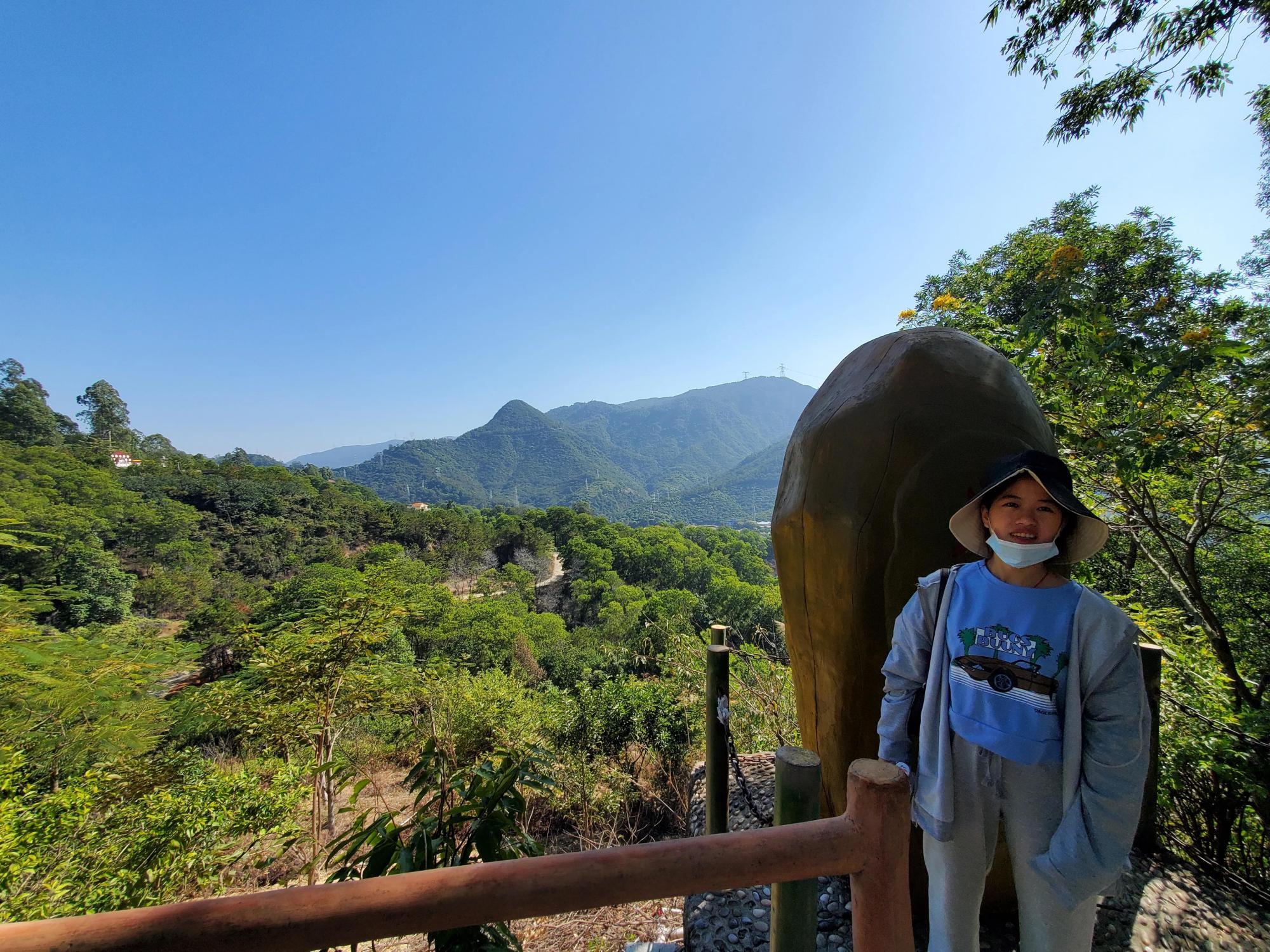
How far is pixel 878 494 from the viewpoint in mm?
1883

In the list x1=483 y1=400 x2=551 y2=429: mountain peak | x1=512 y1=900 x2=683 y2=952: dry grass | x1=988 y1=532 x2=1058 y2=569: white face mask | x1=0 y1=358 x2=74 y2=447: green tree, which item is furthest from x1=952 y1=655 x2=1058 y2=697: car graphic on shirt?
x1=483 y1=400 x2=551 y2=429: mountain peak

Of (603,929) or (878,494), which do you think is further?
(603,929)

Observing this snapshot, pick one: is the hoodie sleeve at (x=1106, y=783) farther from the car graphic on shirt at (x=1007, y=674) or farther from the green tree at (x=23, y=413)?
the green tree at (x=23, y=413)

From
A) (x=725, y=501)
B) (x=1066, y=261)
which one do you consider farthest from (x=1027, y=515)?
(x=725, y=501)

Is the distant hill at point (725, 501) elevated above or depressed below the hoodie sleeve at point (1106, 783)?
above

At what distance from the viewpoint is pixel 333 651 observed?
5.75m

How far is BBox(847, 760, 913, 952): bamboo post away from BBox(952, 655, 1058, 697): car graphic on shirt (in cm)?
43

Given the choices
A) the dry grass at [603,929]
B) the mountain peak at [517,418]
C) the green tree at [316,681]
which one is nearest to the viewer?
the dry grass at [603,929]

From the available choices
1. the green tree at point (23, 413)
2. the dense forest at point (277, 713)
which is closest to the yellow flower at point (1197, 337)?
the dense forest at point (277, 713)

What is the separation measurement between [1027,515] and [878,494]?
0.63m

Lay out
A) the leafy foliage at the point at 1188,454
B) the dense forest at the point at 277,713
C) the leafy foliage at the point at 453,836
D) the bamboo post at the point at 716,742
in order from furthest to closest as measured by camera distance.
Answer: the dense forest at the point at 277,713
the bamboo post at the point at 716,742
the leafy foliage at the point at 1188,454
the leafy foliage at the point at 453,836

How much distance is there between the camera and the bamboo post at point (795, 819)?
1.30 m

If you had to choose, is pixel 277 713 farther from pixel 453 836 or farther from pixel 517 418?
pixel 517 418

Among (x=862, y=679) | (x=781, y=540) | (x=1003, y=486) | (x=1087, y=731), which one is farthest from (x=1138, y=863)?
(x=1003, y=486)
